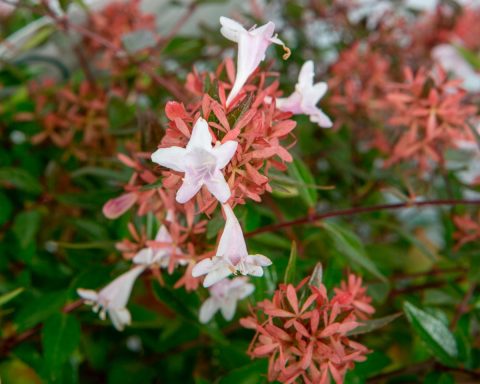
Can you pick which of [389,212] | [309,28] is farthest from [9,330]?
[309,28]

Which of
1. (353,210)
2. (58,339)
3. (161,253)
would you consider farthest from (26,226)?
(353,210)

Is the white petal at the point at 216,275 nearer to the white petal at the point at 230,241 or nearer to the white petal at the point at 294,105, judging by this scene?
the white petal at the point at 230,241

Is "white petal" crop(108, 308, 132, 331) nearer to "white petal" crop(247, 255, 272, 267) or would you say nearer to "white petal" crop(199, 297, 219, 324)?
"white petal" crop(199, 297, 219, 324)

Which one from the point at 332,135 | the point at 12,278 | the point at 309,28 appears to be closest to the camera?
the point at 12,278

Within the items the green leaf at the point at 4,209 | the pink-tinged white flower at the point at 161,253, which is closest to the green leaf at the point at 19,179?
the green leaf at the point at 4,209

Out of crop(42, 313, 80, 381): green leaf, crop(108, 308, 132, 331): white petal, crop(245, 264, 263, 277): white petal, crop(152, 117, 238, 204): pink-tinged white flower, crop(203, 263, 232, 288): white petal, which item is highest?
crop(152, 117, 238, 204): pink-tinged white flower

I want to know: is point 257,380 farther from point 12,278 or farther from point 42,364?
point 12,278

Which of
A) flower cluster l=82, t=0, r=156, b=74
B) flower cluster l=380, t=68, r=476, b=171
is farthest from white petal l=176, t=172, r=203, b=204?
flower cluster l=82, t=0, r=156, b=74
